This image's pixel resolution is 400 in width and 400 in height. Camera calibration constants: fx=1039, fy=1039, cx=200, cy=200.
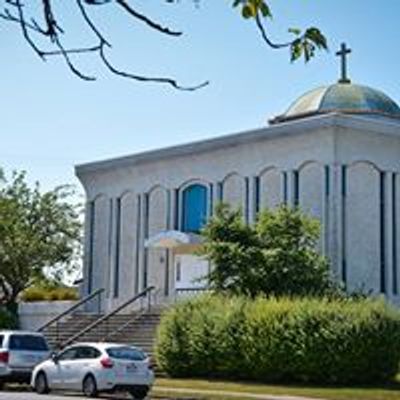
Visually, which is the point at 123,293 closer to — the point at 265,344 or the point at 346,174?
the point at 346,174

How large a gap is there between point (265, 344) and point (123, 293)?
16580 millimetres

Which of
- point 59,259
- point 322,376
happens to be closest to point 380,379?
point 322,376

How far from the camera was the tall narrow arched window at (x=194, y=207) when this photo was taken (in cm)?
4322

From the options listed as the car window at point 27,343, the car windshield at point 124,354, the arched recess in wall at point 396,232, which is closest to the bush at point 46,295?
the arched recess in wall at point 396,232

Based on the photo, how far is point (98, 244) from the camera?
1880 inches

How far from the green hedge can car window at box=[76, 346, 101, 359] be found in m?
5.43

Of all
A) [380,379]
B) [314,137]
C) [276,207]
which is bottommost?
[380,379]

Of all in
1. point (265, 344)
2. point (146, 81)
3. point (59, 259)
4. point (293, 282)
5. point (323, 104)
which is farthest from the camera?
point (59, 259)

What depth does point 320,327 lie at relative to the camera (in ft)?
96.6

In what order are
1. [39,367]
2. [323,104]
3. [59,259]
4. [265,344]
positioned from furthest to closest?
1. [59,259]
2. [323,104]
3. [265,344]
4. [39,367]

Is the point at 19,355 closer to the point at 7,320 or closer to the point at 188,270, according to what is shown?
the point at 188,270

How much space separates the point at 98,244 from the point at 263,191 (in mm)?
10488

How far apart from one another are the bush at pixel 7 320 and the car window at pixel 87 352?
18.9 metres

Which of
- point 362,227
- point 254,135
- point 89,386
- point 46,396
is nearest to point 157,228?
point 254,135
